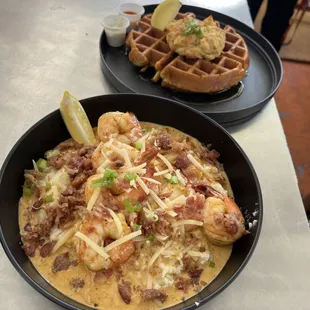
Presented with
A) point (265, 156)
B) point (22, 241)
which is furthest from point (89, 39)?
point (22, 241)

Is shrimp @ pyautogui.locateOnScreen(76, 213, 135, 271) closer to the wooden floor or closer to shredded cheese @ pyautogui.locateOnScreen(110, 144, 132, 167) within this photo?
shredded cheese @ pyautogui.locateOnScreen(110, 144, 132, 167)

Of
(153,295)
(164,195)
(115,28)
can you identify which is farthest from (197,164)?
(115,28)

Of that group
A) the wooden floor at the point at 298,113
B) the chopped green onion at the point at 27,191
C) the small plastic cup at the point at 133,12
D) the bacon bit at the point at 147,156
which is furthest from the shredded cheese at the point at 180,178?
the wooden floor at the point at 298,113

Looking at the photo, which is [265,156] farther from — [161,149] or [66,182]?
[66,182]

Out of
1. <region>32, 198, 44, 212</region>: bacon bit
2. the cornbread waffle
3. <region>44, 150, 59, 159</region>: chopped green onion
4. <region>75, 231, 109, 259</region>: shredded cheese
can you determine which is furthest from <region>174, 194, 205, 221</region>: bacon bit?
the cornbread waffle

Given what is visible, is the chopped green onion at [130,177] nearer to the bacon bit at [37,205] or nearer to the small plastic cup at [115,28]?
the bacon bit at [37,205]

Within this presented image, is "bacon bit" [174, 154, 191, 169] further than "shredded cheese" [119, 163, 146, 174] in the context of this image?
Yes
